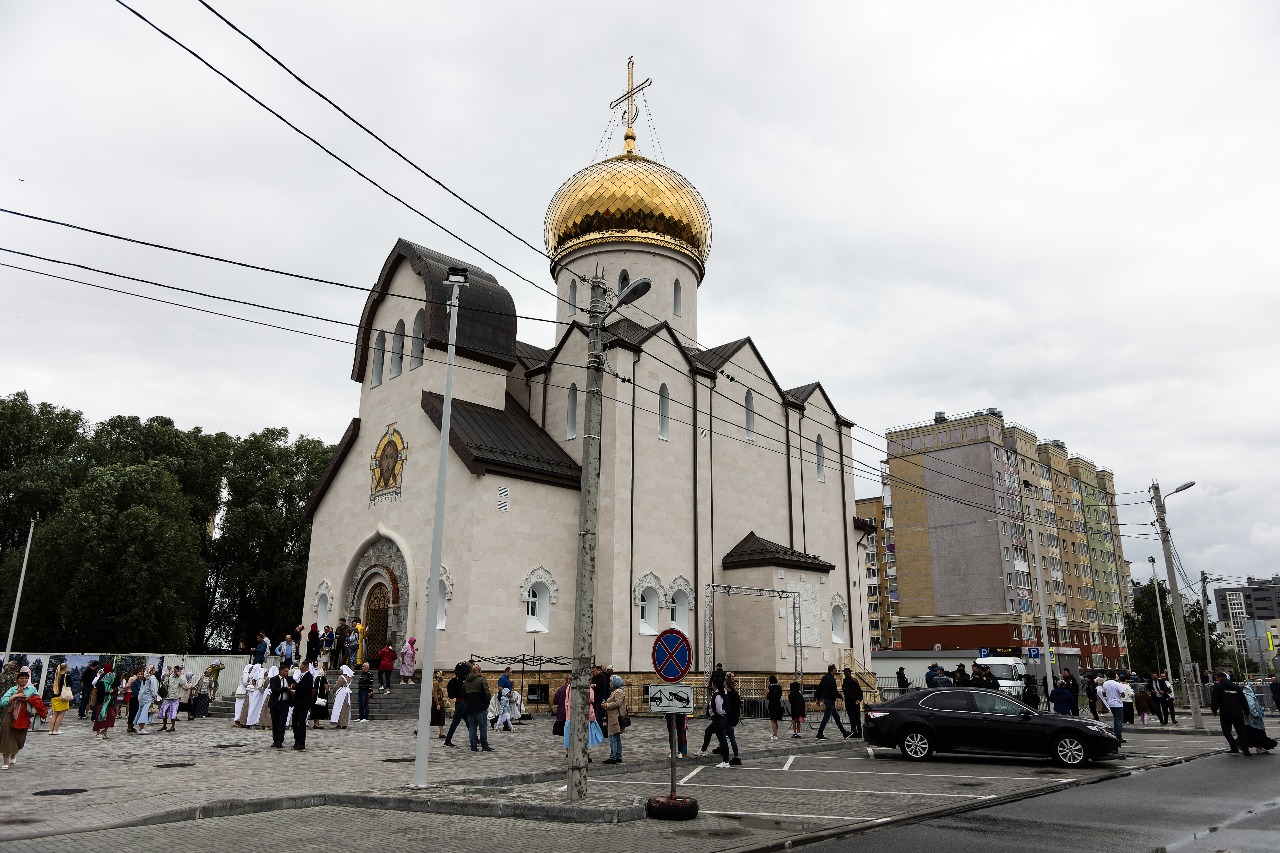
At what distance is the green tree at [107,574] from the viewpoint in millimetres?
34906

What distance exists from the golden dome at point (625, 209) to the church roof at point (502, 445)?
824 centimetres

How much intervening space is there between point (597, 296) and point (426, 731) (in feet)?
21.1

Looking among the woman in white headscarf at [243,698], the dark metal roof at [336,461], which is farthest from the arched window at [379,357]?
the woman in white headscarf at [243,698]

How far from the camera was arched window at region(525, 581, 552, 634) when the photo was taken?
24.8 metres

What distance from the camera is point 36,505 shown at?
40656mm

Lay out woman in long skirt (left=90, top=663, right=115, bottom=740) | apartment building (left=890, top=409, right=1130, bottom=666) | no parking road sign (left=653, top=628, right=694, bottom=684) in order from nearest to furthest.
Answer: no parking road sign (left=653, top=628, right=694, bottom=684) < woman in long skirt (left=90, top=663, right=115, bottom=740) < apartment building (left=890, top=409, right=1130, bottom=666)

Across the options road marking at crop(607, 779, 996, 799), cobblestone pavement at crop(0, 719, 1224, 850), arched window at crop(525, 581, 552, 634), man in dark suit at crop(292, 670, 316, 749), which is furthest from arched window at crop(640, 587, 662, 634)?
road marking at crop(607, 779, 996, 799)

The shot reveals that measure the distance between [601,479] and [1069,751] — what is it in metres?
14.5

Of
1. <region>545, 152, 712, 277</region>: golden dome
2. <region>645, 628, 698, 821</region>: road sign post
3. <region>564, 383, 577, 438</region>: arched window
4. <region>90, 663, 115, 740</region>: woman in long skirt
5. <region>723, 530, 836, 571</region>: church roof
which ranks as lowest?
<region>90, 663, 115, 740</region>: woman in long skirt

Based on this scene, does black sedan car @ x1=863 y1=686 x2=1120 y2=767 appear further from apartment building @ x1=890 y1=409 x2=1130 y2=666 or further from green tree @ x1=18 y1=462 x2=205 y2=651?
apartment building @ x1=890 y1=409 x2=1130 y2=666

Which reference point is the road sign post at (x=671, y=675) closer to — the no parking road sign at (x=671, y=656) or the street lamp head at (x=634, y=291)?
the no parking road sign at (x=671, y=656)

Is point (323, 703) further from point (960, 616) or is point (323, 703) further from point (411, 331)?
point (960, 616)

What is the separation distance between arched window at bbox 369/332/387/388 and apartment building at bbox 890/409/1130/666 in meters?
35.2

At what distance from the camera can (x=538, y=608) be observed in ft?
82.7
